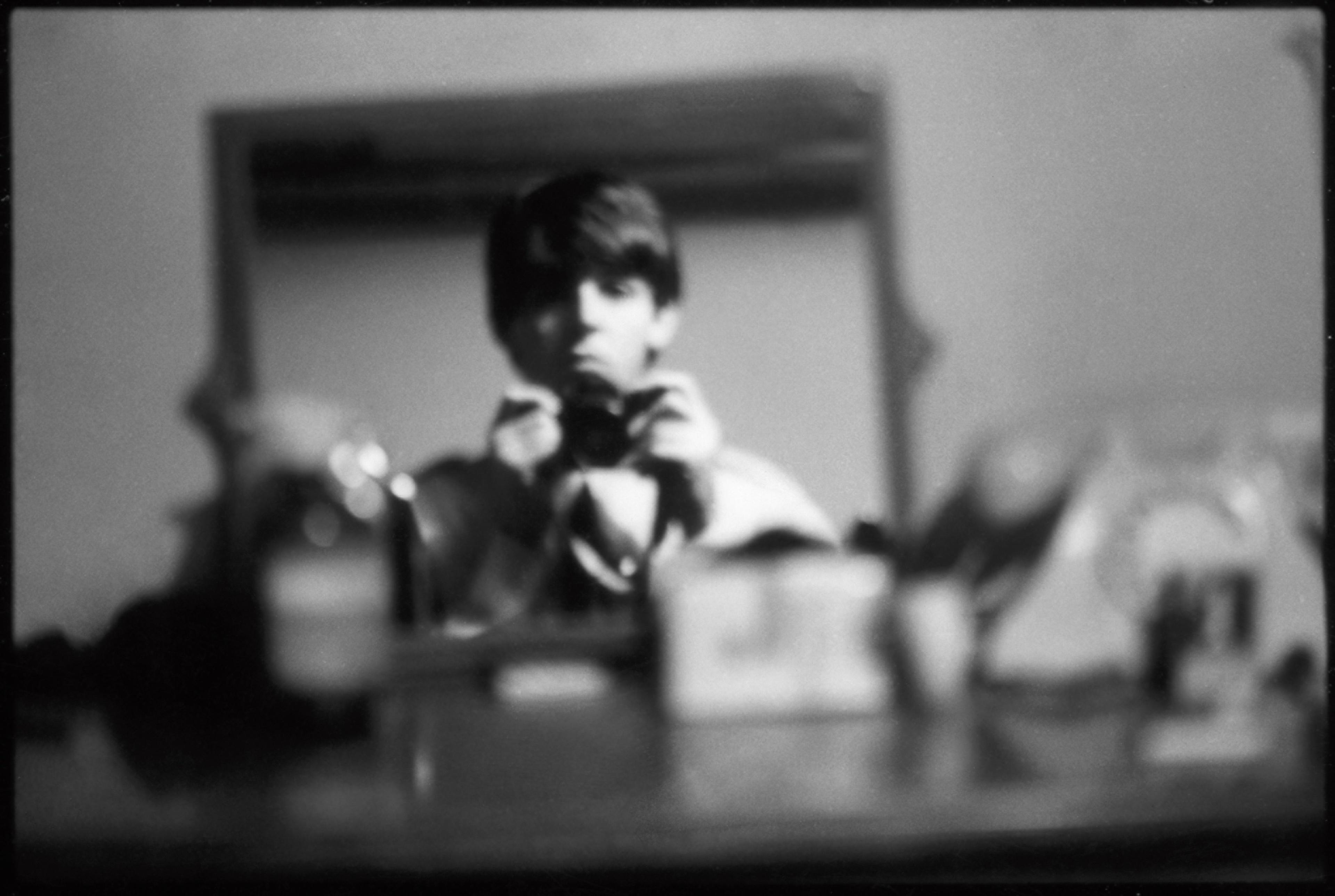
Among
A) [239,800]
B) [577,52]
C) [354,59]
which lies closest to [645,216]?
[577,52]

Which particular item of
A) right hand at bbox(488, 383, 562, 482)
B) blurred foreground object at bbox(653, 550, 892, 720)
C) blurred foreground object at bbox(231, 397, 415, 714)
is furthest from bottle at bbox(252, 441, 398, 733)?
blurred foreground object at bbox(653, 550, 892, 720)

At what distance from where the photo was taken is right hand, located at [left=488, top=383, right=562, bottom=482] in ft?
2.62

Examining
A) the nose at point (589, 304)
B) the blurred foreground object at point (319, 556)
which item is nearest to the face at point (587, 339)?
the nose at point (589, 304)

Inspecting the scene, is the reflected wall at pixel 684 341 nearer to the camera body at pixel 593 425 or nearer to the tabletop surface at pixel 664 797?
the camera body at pixel 593 425

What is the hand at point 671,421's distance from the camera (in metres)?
0.80

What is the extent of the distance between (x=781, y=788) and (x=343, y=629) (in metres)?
0.30

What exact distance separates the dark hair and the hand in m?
0.06

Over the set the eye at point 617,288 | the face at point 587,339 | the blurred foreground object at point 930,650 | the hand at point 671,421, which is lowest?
the blurred foreground object at point 930,650

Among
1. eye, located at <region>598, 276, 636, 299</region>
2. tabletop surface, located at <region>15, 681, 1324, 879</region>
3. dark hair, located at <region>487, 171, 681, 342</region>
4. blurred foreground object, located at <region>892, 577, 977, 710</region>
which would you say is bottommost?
tabletop surface, located at <region>15, 681, 1324, 879</region>

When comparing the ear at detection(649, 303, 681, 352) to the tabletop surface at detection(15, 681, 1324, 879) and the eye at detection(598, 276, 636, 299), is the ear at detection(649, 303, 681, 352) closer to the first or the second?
the eye at detection(598, 276, 636, 299)

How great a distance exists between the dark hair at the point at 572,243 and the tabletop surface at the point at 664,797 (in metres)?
0.31

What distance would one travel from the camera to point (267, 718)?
77cm

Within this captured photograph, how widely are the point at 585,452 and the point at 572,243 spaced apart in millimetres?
152

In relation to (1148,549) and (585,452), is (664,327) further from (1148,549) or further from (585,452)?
(1148,549)
